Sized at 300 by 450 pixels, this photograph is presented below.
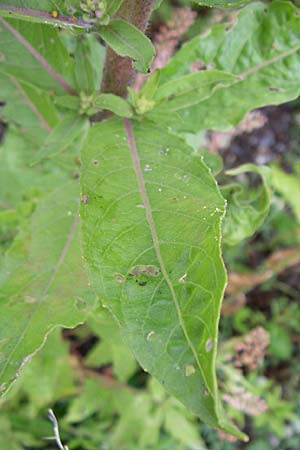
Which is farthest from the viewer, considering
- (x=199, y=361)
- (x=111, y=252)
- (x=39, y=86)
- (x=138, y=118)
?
(x=39, y=86)

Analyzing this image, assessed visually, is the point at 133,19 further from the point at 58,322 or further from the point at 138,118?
the point at 58,322

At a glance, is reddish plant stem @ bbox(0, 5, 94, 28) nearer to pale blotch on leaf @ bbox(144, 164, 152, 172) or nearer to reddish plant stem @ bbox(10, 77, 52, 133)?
pale blotch on leaf @ bbox(144, 164, 152, 172)

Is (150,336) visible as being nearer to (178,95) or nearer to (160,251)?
(160,251)

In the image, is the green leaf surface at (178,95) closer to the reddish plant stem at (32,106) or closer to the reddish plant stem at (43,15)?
the reddish plant stem at (43,15)

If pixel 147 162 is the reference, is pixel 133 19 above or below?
above

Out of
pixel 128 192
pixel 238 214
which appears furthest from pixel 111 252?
pixel 238 214

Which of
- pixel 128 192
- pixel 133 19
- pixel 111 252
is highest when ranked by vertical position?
pixel 133 19

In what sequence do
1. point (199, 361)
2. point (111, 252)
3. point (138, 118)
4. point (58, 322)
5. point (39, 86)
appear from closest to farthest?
point (199, 361)
point (111, 252)
point (58, 322)
point (138, 118)
point (39, 86)

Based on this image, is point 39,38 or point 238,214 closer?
point 39,38
